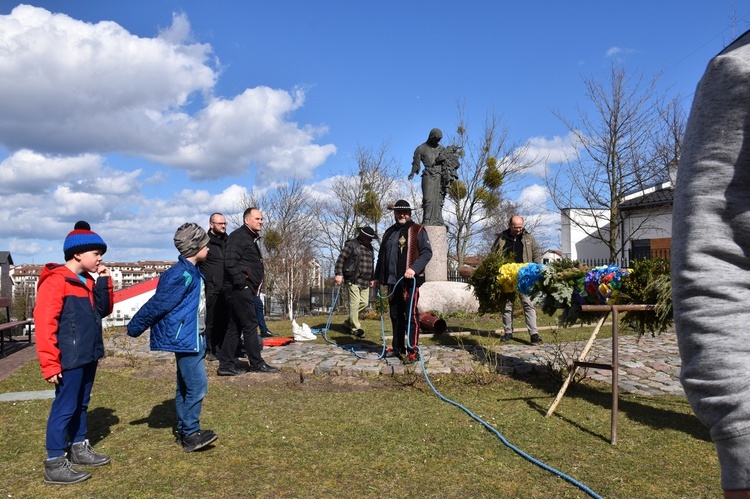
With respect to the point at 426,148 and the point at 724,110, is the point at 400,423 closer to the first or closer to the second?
the point at 724,110

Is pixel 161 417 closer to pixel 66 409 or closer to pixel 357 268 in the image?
pixel 66 409

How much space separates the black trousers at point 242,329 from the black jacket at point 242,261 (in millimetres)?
148

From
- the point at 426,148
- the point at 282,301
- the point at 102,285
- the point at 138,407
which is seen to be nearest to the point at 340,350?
the point at 138,407

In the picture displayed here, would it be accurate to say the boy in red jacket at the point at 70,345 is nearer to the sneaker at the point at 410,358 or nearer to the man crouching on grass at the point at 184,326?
the man crouching on grass at the point at 184,326

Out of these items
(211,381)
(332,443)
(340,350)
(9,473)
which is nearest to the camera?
(9,473)

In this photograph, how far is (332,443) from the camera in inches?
178

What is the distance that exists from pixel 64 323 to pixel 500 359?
5.18 m

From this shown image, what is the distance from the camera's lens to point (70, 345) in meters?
4.00

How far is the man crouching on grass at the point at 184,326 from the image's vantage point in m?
4.29

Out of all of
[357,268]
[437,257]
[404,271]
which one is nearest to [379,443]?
[404,271]

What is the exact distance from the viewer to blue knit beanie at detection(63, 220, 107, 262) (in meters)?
4.17

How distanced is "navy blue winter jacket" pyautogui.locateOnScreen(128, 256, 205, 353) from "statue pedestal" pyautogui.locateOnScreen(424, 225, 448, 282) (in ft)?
33.3

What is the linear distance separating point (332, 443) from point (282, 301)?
21.0 metres

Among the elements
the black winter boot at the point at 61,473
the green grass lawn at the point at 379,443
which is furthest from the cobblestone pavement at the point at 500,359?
the black winter boot at the point at 61,473
